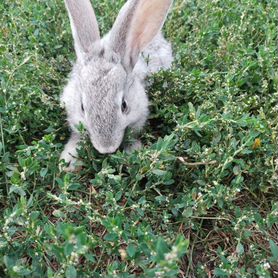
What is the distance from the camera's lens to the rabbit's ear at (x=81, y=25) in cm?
388

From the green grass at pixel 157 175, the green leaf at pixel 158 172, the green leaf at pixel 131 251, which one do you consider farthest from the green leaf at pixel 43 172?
the green leaf at pixel 131 251

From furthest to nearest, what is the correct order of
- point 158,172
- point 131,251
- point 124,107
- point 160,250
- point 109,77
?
point 124,107 < point 109,77 < point 158,172 < point 131,251 < point 160,250

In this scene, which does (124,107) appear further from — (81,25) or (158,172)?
(158,172)

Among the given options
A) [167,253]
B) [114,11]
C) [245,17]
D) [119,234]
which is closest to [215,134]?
[119,234]

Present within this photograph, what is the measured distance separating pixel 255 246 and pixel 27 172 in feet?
4.51

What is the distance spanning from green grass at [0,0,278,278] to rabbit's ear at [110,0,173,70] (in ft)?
1.06

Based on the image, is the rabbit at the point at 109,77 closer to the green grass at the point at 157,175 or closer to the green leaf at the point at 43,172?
the green grass at the point at 157,175

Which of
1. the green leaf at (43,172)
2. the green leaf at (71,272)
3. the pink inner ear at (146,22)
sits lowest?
the green leaf at (43,172)

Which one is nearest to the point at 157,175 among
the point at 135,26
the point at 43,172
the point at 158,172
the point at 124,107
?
the point at 158,172

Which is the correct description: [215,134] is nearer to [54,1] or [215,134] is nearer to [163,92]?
[163,92]

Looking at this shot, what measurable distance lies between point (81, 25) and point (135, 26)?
0.42m

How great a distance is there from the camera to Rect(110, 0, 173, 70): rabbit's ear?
12.4ft

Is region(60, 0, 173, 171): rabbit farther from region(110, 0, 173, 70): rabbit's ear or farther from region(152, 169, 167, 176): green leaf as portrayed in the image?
region(152, 169, 167, 176): green leaf

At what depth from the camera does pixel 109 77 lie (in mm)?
3570
